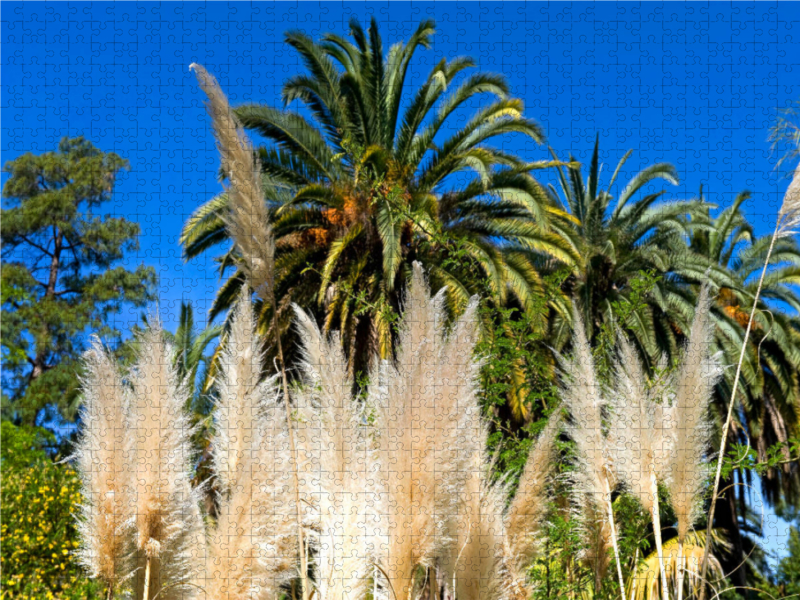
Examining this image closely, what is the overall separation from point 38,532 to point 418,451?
845 cm

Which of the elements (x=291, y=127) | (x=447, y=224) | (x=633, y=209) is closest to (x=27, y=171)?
(x=291, y=127)

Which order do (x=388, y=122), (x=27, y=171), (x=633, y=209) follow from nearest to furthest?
1. (x=388, y=122)
2. (x=633, y=209)
3. (x=27, y=171)

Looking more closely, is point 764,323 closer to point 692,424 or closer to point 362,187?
point 362,187

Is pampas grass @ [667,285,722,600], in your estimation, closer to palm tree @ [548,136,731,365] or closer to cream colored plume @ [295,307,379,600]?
Answer: cream colored plume @ [295,307,379,600]

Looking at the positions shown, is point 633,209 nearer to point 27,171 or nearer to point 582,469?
point 582,469

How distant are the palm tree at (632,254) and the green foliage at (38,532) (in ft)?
25.2

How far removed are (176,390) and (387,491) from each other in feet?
3.75

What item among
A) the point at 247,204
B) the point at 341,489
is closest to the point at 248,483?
the point at 341,489

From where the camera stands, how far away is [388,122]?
434 inches

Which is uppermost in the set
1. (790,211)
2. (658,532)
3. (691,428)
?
(790,211)

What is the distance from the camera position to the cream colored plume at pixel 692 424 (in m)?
2.58

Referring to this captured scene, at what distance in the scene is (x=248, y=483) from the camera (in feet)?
8.12

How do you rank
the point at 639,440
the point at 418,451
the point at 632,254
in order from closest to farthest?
1. the point at 418,451
2. the point at 639,440
3. the point at 632,254

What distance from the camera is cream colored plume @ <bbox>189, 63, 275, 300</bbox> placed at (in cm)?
252
